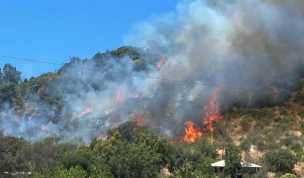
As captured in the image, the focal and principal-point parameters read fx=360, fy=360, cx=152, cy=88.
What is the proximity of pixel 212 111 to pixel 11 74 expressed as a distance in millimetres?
96282

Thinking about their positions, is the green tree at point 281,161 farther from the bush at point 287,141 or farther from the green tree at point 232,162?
the bush at point 287,141

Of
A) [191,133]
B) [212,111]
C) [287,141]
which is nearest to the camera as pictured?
[287,141]

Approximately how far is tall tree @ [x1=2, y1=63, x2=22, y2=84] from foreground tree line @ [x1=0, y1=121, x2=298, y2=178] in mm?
91235

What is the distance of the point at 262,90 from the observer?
78938 millimetres

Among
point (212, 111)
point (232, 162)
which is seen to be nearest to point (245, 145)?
point (232, 162)

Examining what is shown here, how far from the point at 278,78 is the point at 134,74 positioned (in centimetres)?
3731

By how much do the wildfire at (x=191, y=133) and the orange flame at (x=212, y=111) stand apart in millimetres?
2551

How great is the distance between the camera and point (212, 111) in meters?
78.0

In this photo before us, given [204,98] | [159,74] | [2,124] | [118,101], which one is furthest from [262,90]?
[2,124]

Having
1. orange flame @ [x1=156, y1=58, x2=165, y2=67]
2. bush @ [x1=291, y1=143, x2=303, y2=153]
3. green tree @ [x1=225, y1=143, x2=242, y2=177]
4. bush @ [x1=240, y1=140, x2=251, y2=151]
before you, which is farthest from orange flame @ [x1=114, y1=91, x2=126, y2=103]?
green tree @ [x1=225, y1=143, x2=242, y2=177]

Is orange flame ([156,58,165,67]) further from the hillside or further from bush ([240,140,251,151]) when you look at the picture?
bush ([240,140,251,151])

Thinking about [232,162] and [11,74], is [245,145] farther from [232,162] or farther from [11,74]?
[11,74]

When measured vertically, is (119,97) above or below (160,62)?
below

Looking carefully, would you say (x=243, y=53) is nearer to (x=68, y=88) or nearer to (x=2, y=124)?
(x=68, y=88)
